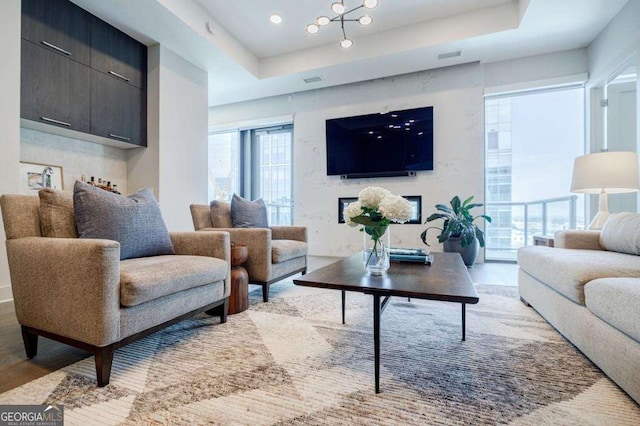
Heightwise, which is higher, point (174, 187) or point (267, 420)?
point (174, 187)

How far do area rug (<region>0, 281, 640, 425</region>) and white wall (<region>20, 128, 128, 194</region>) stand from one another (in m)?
2.44

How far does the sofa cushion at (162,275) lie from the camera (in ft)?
4.14

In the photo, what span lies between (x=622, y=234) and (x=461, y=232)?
188 centimetres

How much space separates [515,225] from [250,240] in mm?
4421

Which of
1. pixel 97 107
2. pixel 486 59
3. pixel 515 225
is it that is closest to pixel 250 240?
pixel 97 107

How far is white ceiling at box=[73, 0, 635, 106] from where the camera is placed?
311cm

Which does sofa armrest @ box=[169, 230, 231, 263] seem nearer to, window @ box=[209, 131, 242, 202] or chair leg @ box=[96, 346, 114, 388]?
chair leg @ box=[96, 346, 114, 388]

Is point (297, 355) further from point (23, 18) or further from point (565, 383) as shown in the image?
point (23, 18)

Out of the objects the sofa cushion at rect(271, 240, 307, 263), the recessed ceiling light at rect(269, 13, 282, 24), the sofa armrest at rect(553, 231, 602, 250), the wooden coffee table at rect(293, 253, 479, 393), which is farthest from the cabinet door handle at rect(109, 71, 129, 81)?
the sofa armrest at rect(553, 231, 602, 250)

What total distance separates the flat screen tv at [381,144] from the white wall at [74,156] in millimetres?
2894

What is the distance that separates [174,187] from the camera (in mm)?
3768

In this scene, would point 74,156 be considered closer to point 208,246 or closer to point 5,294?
point 5,294

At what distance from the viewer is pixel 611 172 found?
2.47 meters

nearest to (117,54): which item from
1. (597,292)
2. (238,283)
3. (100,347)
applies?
(238,283)
